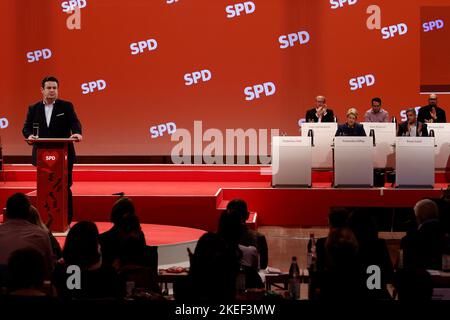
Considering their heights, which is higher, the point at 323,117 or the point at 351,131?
the point at 323,117

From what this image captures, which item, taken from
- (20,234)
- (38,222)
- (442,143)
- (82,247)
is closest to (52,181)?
(38,222)

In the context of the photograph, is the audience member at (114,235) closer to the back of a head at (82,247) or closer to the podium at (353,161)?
the back of a head at (82,247)

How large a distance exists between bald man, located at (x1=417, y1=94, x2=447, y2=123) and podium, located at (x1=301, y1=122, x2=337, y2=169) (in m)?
1.66

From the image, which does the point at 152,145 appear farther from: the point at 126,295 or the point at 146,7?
the point at 126,295

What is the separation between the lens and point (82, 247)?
3.86 meters

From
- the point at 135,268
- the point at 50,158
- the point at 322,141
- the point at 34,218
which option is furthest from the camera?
the point at 322,141

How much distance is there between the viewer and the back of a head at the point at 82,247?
3842 mm

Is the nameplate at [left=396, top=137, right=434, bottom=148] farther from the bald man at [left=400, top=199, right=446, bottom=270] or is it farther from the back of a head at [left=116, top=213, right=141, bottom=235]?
the back of a head at [left=116, top=213, right=141, bottom=235]

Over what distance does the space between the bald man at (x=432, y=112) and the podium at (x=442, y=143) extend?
2.97 ft

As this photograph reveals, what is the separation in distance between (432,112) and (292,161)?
254 cm

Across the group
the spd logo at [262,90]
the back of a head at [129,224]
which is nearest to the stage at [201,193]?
the spd logo at [262,90]

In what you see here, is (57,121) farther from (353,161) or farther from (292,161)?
(353,161)

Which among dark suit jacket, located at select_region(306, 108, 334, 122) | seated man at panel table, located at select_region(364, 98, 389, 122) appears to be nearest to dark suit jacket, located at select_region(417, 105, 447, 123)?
seated man at panel table, located at select_region(364, 98, 389, 122)
